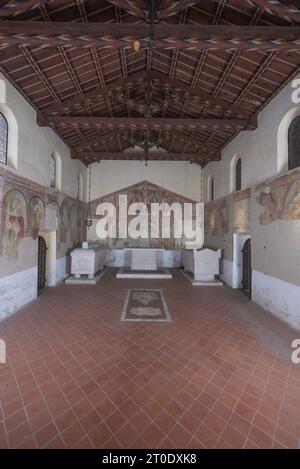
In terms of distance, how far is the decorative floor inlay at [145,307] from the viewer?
6371 mm

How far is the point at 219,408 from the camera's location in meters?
3.13

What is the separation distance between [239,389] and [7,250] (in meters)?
6.59

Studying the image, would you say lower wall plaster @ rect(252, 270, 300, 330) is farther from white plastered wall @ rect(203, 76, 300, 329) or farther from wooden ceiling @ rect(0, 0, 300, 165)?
wooden ceiling @ rect(0, 0, 300, 165)

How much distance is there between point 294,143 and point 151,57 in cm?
499

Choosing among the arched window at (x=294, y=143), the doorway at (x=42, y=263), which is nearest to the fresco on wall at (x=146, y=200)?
the doorway at (x=42, y=263)

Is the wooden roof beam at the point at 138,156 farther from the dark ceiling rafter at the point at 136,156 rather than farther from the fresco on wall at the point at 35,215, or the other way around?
the fresco on wall at the point at 35,215

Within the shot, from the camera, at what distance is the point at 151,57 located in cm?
655

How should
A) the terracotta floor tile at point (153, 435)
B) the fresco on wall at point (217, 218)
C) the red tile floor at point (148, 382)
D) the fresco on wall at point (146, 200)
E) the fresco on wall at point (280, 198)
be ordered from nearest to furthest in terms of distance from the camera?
1. the terracotta floor tile at point (153, 435)
2. the red tile floor at point (148, 382)
3. the fresco on wall at point (280, 198)
4. the fresco on wall at point (217, 218)
5. the fresco on wall at point (146, 200)

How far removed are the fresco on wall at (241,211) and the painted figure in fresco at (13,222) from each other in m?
8.25

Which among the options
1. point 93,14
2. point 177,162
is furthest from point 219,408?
point 177,162

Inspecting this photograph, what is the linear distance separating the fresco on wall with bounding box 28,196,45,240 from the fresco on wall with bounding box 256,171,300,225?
26.3 ft

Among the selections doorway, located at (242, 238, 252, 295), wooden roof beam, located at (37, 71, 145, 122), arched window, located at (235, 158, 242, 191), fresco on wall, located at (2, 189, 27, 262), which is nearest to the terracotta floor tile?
fresco on wall, located at (2, 189, 27, 262)

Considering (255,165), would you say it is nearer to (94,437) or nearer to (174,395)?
(174,395)

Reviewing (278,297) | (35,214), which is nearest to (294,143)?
(278,297)
